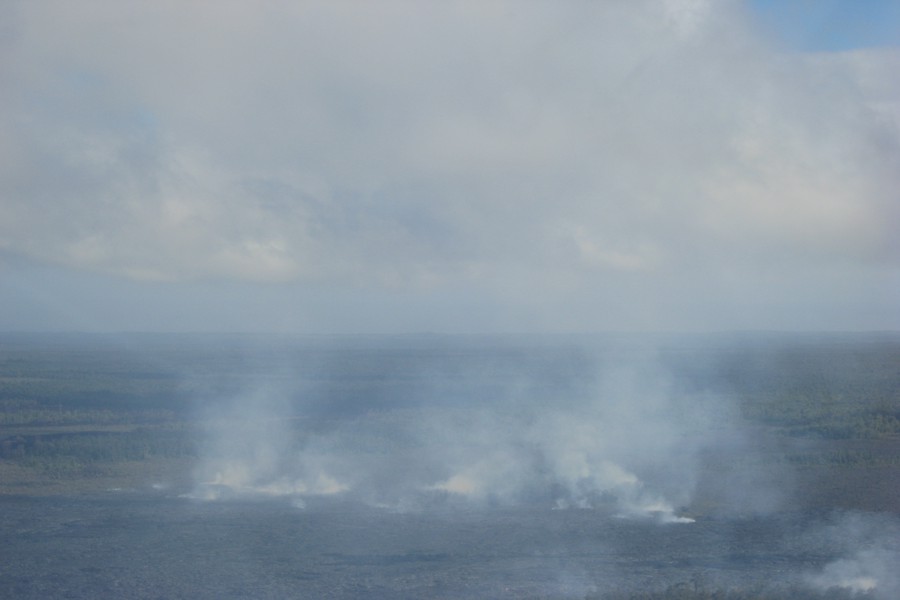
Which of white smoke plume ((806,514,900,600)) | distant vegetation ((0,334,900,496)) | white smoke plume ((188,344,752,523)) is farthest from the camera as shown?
distant vegetation ((0,334,900,496))

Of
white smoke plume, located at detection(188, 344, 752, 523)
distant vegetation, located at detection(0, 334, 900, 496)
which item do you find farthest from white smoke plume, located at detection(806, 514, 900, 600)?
distant vegetation, located at detection(0, 334, 900, 496)

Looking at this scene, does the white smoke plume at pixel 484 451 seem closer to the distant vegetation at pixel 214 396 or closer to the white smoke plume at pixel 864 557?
the distant vegetation at pixel 214 396

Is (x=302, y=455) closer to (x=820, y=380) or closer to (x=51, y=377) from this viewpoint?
(x=820, y=380)

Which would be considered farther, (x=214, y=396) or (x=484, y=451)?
(x=214, y=396)

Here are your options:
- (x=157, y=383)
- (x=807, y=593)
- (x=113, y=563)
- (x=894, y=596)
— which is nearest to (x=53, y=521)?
(x=113, y=563)

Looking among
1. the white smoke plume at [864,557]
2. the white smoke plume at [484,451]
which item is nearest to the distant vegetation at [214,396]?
the white smoke plume at [484,451]

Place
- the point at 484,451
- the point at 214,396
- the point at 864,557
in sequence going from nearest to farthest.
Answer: the point at 864,557
the point at 484,451
the point at 214,396

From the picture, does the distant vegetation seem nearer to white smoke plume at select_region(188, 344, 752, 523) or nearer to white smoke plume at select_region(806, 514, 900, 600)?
white smoke plume at select_region(188, 344, 752, 523)

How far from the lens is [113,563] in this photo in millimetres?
20688

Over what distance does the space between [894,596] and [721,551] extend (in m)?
4.75

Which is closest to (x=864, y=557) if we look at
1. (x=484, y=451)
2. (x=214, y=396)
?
(x=484, y=451)

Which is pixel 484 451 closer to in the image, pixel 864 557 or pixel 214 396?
pixel 864 557

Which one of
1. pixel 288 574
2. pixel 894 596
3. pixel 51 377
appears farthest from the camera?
pixel 51 377

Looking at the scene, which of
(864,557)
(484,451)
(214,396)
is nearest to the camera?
(864,557)
